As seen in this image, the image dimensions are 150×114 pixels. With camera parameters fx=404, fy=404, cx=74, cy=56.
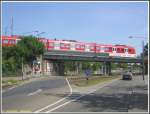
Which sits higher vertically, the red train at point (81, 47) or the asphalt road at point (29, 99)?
the red train at point (81, 47)

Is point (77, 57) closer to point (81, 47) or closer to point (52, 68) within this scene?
point (81, 47)

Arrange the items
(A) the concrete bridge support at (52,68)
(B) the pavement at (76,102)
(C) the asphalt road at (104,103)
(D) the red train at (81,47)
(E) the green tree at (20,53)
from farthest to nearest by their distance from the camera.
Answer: (A) the concrete bridge support at (52,68) → (D) the red train at (81,47) → (E) the green tree at (20,53) → (B) the pavement at (76,102) → (C) the asphalt road at (104,103)

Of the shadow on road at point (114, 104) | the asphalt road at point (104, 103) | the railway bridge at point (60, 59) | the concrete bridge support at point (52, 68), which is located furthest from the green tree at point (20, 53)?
the shadow on road at point (114, 104)

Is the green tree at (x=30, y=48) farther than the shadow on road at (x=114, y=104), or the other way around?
the green tree at (x=30, y=48)

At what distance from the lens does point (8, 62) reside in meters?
86.2

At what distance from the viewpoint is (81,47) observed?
103 metres

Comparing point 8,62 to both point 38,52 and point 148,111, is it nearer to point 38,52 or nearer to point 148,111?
point 38,52

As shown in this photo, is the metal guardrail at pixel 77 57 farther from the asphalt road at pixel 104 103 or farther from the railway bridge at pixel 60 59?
the asphalt road at pixel 104 103

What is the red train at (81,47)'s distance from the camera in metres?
94.0

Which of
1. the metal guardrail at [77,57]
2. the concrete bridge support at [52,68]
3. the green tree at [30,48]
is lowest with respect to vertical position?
the concrete bridge support at [52,68]

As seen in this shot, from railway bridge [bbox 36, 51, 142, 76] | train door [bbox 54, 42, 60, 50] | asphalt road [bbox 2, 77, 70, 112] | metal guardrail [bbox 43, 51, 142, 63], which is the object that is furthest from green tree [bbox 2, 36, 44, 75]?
asphalt road [bbox 2, 77, 70, 112]

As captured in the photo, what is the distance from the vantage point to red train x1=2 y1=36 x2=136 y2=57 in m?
94.0

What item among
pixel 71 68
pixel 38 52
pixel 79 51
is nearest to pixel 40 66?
pixel 38 52

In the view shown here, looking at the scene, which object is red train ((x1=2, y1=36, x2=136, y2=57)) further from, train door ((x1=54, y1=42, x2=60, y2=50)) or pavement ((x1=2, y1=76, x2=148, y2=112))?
pavement ((x1=2, y1=76, x2=148, y2=112))
